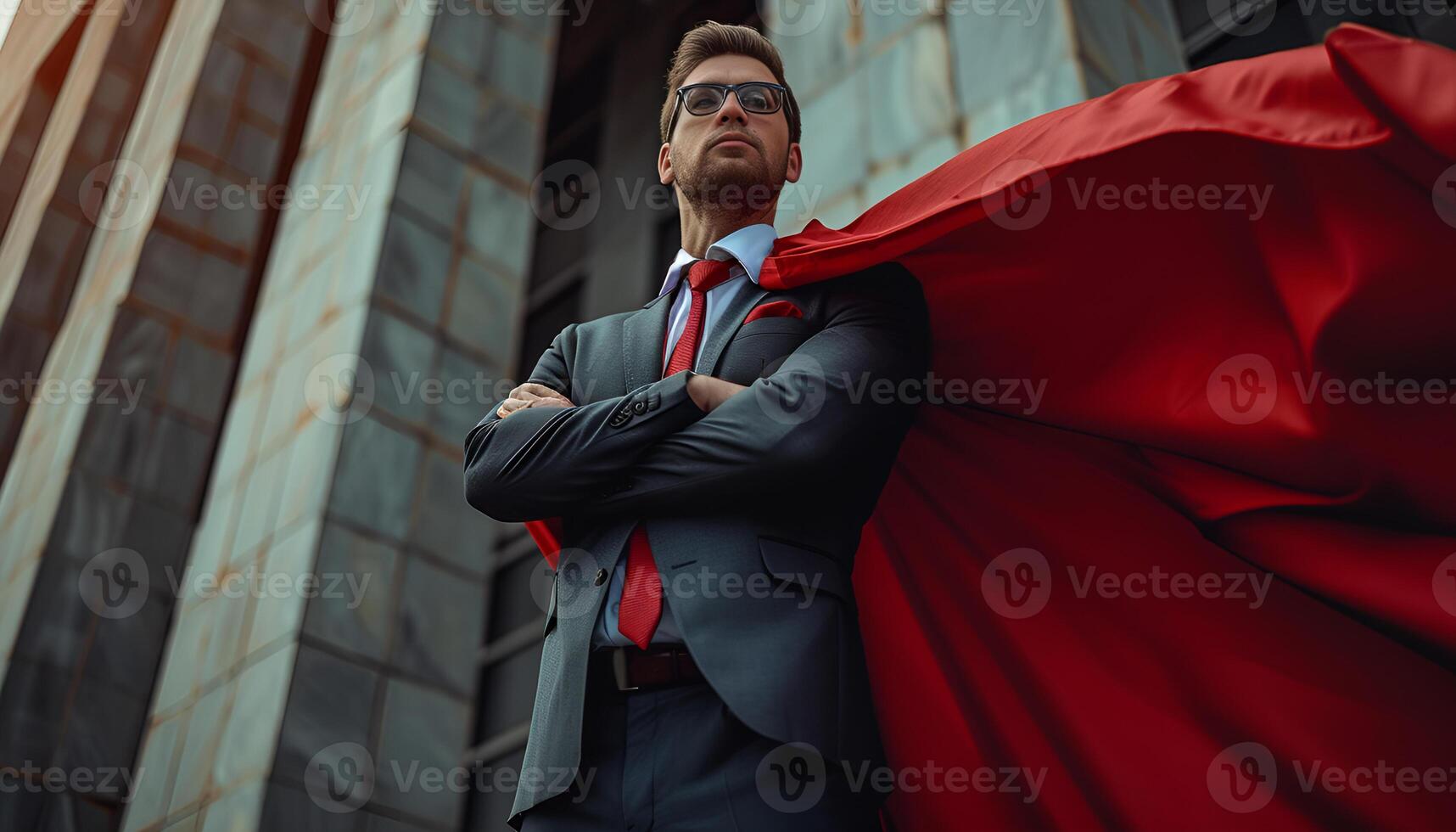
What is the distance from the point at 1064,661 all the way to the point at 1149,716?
214 millimetres

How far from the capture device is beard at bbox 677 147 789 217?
9.80 ft

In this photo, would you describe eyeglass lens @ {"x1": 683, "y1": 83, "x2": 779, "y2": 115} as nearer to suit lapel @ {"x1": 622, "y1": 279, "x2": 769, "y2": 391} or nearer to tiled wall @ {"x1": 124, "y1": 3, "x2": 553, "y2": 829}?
suit lapel @ {"x1": 622, "y1": 279, "x2": 769, "y2": 391}

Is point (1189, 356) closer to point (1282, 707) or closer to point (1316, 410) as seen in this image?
point (1316, 410)

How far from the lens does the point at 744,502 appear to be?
2.44m

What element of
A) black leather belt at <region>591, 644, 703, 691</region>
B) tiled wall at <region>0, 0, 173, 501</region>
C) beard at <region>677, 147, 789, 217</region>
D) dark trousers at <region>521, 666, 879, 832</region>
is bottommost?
dark trousers at <region>521, 666, 879, 832</region>

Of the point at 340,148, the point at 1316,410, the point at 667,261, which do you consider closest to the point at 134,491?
the point at 340,148

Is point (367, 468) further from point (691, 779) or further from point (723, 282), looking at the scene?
point (691, 779)

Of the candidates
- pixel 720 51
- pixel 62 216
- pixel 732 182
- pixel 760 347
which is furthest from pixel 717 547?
pixel 62 216

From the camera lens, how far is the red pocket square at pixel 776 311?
2.81m

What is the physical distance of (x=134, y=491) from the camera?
8914 millimetres

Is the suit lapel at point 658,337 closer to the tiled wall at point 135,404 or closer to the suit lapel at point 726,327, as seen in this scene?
the suit lapel at point 726,327

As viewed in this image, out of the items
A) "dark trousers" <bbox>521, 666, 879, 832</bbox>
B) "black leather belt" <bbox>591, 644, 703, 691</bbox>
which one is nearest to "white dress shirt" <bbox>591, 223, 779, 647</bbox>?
"black leather belt" <bbox>591, 644, 703, 691</bbox>

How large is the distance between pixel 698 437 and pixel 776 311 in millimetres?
479

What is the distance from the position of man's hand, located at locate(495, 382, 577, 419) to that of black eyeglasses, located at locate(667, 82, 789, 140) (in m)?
0.81
